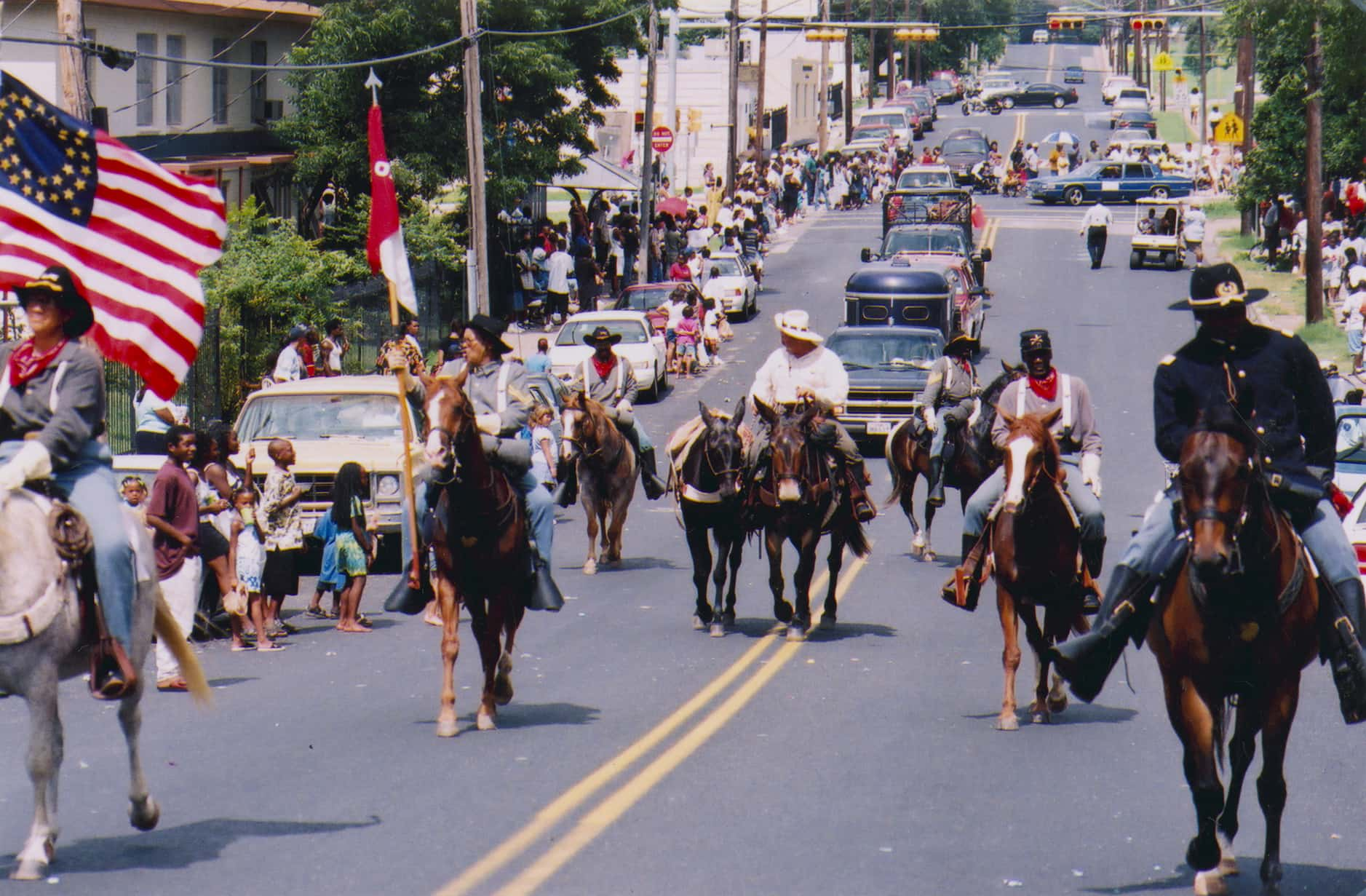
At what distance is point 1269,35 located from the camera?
138 ft

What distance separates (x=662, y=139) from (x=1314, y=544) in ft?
145

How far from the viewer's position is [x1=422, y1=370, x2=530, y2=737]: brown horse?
473 inches

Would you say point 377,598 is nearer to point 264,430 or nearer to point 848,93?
point 264,430

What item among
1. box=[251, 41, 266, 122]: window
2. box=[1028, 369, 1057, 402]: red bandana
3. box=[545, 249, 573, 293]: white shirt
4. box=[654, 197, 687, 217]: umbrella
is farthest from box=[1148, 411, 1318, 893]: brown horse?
box=[654, 197, 687, 217]: umbrella

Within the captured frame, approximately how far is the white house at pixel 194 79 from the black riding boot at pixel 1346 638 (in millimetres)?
29637

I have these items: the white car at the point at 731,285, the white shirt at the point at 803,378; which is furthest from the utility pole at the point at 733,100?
the white shirt at the point at 803,378

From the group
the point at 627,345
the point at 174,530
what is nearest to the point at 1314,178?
the point at 627,345

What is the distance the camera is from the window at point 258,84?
44625 millimetres

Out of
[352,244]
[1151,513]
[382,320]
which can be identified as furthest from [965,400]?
[352,244]

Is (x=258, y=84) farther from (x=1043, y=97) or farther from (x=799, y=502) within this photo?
(x=1043, y=97)

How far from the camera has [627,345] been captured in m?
36.4

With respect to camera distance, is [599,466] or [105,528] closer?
[105,528]

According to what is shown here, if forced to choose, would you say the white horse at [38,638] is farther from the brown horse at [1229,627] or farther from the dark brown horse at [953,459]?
the dark brown horse at [953,459]

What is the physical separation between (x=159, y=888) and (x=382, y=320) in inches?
1102
